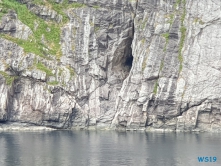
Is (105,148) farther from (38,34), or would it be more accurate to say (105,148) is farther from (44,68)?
(38,34)

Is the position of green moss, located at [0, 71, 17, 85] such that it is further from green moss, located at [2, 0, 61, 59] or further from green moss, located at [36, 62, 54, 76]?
green moss, located at [2, 0, 61, 59]

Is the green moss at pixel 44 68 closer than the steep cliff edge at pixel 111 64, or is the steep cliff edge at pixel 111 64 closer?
the steep cliff edge at pixel 111 64

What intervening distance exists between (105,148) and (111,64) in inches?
1207

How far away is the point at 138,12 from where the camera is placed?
134 metres

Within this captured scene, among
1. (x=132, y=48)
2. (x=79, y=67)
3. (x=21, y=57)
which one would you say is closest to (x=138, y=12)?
(x=132, y=48)

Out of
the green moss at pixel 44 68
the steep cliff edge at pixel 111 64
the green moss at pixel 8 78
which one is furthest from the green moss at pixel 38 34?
the green moss at pixel 8 78

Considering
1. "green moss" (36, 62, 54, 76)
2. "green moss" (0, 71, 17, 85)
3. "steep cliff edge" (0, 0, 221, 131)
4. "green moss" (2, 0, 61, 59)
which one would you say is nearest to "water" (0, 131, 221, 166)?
"steep cliff edge" (0, 0, 221, 131)

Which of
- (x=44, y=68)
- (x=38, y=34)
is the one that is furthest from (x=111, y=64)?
(x=38, y=34)

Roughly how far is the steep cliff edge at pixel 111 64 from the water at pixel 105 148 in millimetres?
4450

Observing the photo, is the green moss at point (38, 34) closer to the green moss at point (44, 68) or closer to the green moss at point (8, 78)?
the green moss at point (44, 68)

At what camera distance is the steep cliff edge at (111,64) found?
127625 mm

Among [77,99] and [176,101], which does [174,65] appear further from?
[77,99]

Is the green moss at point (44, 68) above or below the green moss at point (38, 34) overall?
below

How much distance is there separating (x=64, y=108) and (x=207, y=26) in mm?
29959
